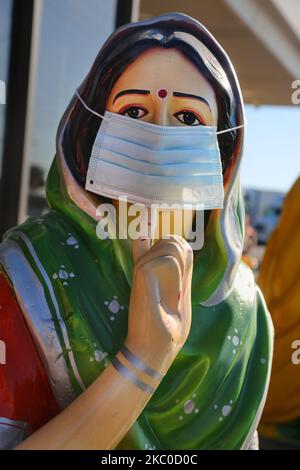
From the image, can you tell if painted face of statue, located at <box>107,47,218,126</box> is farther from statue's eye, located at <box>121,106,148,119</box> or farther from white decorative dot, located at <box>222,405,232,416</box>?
white decorative dot, located at <box>222,405,232,416</box>

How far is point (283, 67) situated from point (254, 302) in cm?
715

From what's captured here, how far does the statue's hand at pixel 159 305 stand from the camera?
114cm

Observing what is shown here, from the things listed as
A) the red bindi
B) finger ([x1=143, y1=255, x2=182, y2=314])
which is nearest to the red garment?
finger ([x1=143, y1=255, x2=182, y2=314])

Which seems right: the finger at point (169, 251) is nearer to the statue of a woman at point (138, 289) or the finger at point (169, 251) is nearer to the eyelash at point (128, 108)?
the statue of a woman at point (138, 289)

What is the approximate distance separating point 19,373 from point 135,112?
575 mm

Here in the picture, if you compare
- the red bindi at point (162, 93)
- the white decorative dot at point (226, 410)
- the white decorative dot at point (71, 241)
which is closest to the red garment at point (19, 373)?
the white decorative dot at point (71, 241)

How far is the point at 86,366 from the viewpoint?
125 cm

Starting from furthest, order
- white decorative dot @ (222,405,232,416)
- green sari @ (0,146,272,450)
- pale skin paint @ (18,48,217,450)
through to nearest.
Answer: white decorative dot @ (222,405,232,416), green sari @ (0,146,272,450), pale skin paint @ (18,48,217,450)

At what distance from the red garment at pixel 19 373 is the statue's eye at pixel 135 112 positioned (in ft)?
1.40

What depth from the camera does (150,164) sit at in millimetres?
1271

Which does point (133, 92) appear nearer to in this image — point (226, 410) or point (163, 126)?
point (163, 126)

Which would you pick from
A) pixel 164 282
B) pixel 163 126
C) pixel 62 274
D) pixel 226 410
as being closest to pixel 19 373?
pixel 62 274

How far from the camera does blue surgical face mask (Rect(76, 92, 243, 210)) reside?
1268 mm
